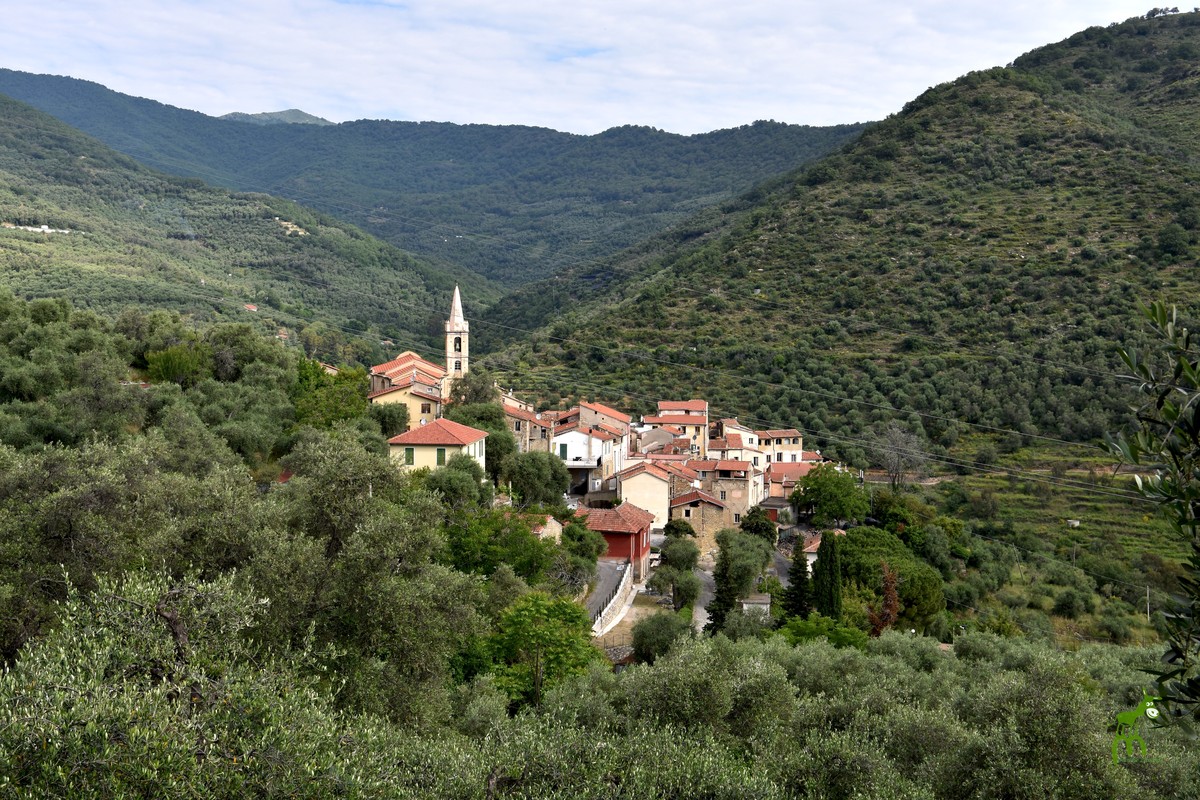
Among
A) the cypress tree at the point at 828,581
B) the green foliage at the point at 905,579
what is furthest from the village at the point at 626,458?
the green foliage at the point at 905,579

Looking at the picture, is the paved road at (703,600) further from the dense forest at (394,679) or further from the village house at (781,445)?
the village house at (781,445)

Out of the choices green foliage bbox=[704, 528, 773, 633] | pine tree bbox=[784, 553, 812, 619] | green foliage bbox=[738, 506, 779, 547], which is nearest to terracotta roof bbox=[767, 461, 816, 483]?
green foliage bbox=[738, 506, 779, 547]

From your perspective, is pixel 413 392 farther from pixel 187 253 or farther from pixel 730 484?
pixel 187 253

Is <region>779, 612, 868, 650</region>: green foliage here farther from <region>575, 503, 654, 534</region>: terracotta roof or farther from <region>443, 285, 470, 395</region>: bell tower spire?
<region>443, 285, 470, 395</region>: bell tower spire

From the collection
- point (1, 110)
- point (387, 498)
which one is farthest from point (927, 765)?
point (1, 110)

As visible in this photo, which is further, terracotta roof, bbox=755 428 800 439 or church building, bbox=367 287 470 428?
terracotta roof, bbox=755 428 800 439

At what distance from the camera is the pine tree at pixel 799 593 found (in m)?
31.4

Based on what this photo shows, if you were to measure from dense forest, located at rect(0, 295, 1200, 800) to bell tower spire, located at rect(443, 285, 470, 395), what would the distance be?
629 inches

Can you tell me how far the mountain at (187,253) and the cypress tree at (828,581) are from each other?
51241mm

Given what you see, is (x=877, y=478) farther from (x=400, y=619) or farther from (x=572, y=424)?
(x=400, y=619)

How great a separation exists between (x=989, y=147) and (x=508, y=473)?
73.9 m

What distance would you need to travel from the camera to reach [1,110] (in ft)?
469

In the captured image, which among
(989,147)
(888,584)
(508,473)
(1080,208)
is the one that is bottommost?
(888,584)

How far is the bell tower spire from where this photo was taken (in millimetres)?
42938
